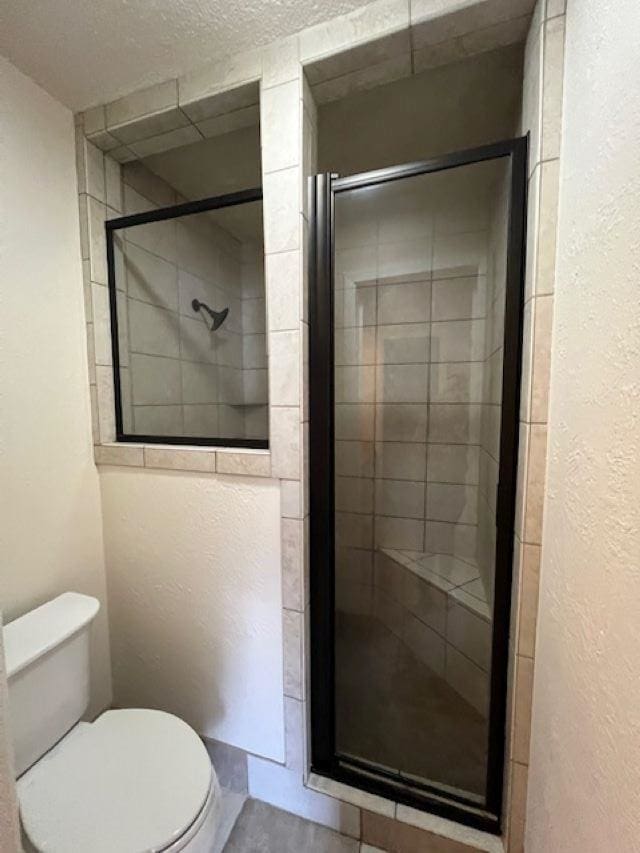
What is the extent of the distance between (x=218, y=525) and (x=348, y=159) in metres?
1.57

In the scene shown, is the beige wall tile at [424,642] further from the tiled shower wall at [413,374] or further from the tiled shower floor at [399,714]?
the tiled shower wall at [413,374]

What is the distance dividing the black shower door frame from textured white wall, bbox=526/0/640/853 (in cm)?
15

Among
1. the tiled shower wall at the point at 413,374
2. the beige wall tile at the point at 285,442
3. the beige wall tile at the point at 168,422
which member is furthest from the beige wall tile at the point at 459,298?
the beige wall tile at the point at 168,422

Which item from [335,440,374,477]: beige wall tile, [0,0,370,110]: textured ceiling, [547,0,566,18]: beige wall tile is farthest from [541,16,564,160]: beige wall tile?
[335,440,374,477]: beige wall tile

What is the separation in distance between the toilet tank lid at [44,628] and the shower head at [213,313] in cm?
133

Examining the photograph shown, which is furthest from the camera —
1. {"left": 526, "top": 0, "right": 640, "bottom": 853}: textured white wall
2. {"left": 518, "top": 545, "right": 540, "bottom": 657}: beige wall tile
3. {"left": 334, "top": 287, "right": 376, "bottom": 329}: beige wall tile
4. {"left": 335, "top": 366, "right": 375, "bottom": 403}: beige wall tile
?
{"left": 334, "top": 287, "right": 376, "bottom": 329}: beige wall tile

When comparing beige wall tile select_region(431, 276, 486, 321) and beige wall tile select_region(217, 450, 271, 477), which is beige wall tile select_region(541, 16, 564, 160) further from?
beige wall tile select_region(217, 450, 271, 477)

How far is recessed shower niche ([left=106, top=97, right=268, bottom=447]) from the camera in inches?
56.2

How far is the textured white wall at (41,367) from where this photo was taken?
1108 millimetres

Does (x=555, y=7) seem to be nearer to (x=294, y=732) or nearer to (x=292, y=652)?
(x=292, y=652)

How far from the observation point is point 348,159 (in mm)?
1532

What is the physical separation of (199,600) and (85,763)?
476 millimetres

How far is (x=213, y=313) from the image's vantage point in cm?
192

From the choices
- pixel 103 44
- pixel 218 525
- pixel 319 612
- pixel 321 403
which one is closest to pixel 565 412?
pixel 321 403
